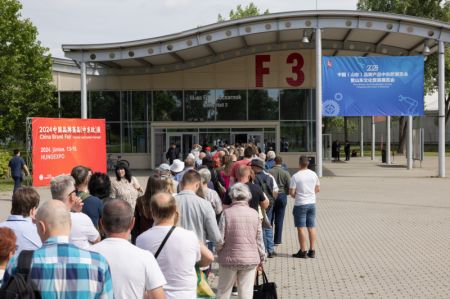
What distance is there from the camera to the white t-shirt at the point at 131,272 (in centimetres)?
362

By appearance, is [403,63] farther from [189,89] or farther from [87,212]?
[87,212]

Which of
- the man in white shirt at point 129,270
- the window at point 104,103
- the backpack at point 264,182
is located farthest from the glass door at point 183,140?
the man in white shirt at point 129,270

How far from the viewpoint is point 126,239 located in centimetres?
374

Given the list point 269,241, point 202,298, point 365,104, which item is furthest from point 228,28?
point 202,298

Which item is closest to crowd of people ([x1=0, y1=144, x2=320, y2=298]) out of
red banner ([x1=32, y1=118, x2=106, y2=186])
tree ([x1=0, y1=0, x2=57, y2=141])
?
red banner ([x1=32, y1=118, x2=106, y2=186])

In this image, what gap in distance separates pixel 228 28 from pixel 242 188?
67.8ft

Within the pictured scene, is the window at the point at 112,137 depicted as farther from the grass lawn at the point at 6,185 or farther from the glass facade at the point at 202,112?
the grass lawn at the point at 6,185

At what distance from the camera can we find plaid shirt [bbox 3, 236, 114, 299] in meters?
3.18

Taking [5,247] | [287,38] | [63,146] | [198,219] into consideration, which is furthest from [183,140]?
[5,247]

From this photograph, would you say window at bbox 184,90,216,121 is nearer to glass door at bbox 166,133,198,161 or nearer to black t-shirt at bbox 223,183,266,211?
glass door at bbox 166,133,198,161

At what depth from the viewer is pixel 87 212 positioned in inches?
249

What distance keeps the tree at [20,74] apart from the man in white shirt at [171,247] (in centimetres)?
2689

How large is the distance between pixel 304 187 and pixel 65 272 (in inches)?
281

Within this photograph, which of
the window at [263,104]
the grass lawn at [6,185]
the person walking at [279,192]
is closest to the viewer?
the person walking at [279,192]
